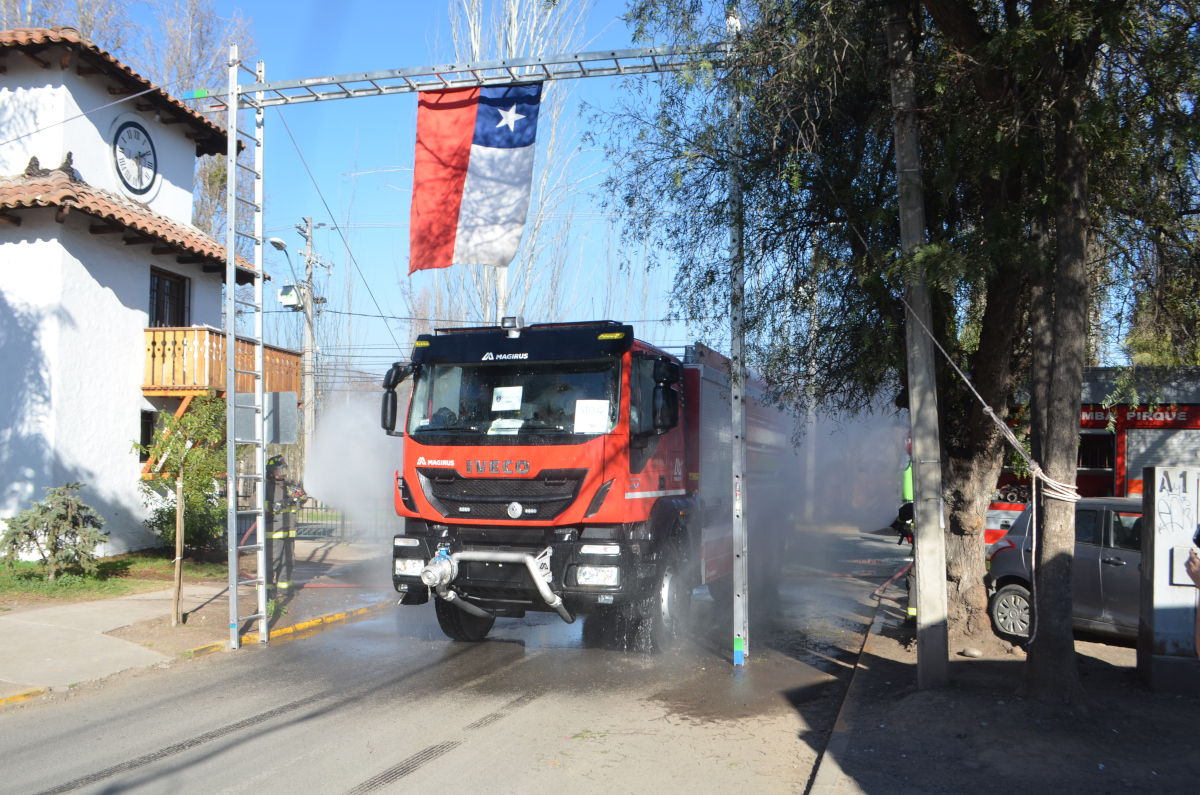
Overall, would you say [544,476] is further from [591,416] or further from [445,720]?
[445,720]

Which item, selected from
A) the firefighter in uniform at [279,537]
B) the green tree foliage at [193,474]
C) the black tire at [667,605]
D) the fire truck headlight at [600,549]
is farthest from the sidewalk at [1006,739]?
the green tree foliage at [193,474]

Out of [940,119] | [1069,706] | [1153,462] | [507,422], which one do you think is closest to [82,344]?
[507,422]

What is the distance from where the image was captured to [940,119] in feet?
26.9

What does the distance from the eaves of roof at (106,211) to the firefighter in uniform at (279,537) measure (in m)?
3.81

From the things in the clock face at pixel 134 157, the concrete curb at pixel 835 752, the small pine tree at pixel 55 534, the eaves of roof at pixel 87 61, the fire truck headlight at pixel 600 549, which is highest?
the eaves of roof at pixel 87 61

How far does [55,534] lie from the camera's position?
40.0ft

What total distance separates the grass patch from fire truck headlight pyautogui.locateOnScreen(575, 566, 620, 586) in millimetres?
7770

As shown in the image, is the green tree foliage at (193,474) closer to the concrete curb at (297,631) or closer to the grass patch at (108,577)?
the grass patch at (108,577)

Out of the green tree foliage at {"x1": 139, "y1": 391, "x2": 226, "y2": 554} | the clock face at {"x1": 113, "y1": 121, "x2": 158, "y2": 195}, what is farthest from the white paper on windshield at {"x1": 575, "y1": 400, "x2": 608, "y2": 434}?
the clock face at {"x1": 113, "y1": 121, "x2": 158, "y2": 195}

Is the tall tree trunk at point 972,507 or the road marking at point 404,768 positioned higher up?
the tall tree trunk at point 972,507

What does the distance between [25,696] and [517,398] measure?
4984 millimetres

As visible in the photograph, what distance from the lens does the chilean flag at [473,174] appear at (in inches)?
405

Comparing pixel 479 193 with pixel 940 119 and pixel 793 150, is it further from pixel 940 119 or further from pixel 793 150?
pixel 940 119

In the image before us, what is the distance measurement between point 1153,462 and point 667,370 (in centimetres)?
1096
